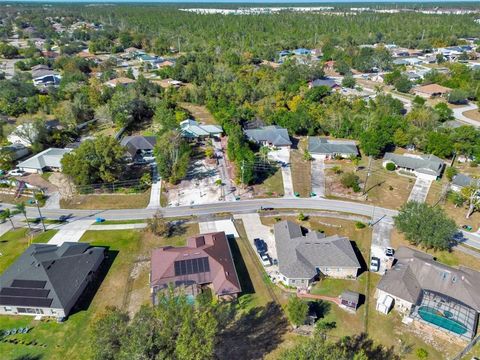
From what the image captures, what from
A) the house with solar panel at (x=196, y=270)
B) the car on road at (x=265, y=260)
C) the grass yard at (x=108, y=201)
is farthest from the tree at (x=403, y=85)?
the house with solar panel at (x=196, y=270)

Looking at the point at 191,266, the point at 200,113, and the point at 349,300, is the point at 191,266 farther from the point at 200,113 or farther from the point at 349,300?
the point at 200,113

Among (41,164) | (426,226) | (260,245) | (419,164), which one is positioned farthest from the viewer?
(41,164)

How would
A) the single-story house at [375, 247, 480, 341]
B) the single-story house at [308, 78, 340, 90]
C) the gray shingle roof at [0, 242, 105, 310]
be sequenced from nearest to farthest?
the single-story house at [375, 247, 480, 341], the gray shingle roof at [0, 242, 105, 310], the single-story house at [308, 78, 340, 90]

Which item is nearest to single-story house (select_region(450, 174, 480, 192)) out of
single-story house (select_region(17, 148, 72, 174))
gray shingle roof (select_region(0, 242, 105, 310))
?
gray shingle roof (select_region(0, 242, 105, 310))

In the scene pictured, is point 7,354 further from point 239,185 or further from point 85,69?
point 85,69

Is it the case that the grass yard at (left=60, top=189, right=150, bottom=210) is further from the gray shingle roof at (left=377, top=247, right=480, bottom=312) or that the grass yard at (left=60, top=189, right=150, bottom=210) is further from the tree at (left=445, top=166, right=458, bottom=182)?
the tree at (left=445, top=166, right=458, bottom=182)

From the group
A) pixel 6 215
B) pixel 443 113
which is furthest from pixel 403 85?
pixel 6 215
